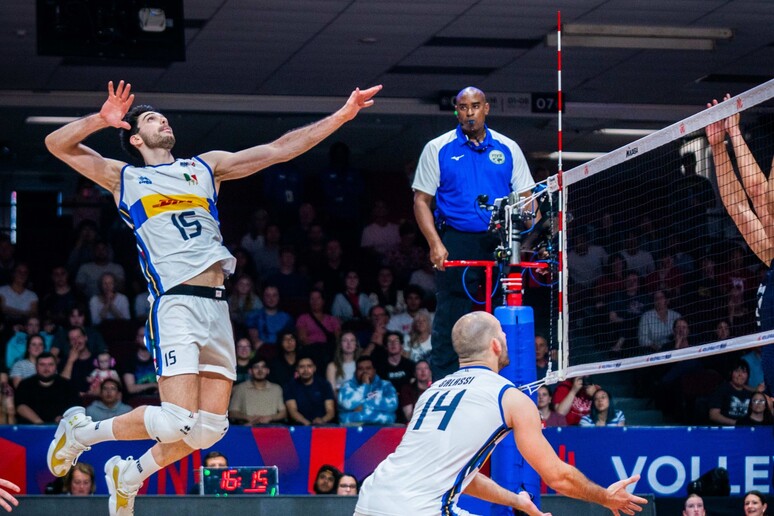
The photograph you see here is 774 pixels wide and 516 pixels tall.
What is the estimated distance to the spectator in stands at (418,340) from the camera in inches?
616

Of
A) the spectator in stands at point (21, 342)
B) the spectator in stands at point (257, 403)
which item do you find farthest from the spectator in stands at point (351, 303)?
the spectator in stands at point (21, 342)

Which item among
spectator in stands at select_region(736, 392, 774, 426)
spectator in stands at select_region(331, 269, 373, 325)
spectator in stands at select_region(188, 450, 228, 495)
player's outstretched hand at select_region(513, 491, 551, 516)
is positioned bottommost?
spectator in stands at select_region(188, 450, 228, 495)

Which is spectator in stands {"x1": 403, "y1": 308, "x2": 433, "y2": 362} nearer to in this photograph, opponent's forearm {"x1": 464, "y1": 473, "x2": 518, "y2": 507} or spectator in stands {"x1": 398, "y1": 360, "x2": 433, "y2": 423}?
spectator in stands {"x1": 398, "y1": 360, "x2": 433, "y2": 423}

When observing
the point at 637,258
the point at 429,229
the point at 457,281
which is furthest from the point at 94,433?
the point at 637,258

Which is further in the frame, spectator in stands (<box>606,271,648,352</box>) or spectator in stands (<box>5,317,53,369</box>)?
spectator in stands (<box>606,271,648,352</box>)

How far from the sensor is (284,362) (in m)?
14.7

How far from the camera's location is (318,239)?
61.9 feet

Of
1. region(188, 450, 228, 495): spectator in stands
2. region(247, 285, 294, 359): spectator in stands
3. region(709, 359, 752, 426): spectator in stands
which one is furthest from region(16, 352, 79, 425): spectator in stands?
Result: region(709, 359, 752, 426): spectator in stands

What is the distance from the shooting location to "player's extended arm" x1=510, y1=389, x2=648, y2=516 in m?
6.06

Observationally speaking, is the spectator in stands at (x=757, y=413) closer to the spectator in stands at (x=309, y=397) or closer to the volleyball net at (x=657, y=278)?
the volleyball net at (x=657, y=278)

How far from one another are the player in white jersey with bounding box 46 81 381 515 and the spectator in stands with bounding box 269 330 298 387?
21.8 ft

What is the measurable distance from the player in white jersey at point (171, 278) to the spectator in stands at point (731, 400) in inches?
348

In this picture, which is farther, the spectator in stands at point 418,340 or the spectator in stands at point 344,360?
the spectator in stands at point 418,340

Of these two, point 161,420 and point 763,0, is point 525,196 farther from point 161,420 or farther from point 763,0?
point 763,0
